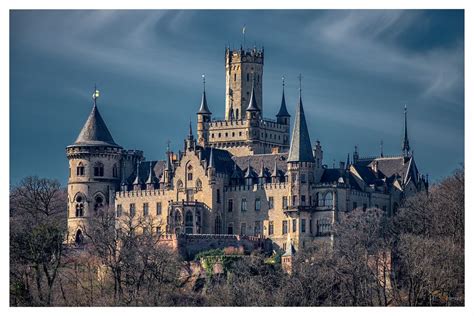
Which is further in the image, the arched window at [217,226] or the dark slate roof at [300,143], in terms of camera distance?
the arched window at [217,226]

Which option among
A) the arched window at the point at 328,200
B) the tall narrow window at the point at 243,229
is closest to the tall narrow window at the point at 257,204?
the tall narrow window at the point at 243,229

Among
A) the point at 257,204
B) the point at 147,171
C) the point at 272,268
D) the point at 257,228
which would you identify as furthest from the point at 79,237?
the point at 272,268

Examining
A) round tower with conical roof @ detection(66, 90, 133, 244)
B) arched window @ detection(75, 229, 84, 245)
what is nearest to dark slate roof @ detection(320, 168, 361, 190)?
round tower with conical roof @ detection(66, 90, 133, 244)

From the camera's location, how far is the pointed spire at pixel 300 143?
122 meters

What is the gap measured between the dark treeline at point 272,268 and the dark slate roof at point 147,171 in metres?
10.4

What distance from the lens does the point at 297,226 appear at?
397 ft

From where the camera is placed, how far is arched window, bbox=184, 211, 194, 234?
123750 millimetres

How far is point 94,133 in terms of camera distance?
129375 millimetres

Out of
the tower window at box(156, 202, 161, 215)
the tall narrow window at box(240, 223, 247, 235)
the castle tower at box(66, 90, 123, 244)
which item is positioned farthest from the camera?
the castle tower at box(66, 90, 123, 244)

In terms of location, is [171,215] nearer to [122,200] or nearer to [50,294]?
[122,200]

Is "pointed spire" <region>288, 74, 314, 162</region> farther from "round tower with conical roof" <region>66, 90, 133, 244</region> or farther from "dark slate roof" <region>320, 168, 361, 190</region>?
"round tower with conical roof" <region>66, 90, 133, 244</region>

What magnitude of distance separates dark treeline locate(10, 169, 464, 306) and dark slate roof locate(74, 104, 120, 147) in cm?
1144

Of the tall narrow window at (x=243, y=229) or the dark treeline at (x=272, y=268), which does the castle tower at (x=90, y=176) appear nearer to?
the tall narrow window at (x=243, y=229)
